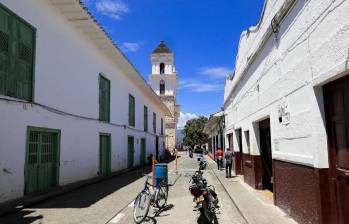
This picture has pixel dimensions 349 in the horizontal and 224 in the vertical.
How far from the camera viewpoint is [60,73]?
1234 cm

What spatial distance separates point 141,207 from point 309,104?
12.5 feet

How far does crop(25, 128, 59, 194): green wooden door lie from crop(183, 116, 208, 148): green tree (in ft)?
221

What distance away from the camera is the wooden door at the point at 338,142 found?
4.82m

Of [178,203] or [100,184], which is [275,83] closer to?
[178,203]

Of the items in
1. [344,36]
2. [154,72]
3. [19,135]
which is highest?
[154,72]

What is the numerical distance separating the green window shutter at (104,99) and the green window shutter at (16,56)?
686 centimetres

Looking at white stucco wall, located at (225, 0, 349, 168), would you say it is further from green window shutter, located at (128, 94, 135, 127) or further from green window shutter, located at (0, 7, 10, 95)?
green window shutter, located at (128, 94, 135, 127)

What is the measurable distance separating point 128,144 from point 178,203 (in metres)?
14.3

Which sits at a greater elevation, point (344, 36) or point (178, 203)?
point (344, 36)

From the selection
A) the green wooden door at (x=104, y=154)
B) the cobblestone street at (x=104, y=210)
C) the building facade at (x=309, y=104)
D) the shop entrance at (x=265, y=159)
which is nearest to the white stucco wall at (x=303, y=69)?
the building facade at (x=309, y=104)

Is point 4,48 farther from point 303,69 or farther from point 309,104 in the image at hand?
point 309,104

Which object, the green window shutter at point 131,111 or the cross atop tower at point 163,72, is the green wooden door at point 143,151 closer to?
the green window shutter at point 131,111

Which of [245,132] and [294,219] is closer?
[294,219]

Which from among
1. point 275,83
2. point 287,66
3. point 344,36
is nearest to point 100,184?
point 275,83
